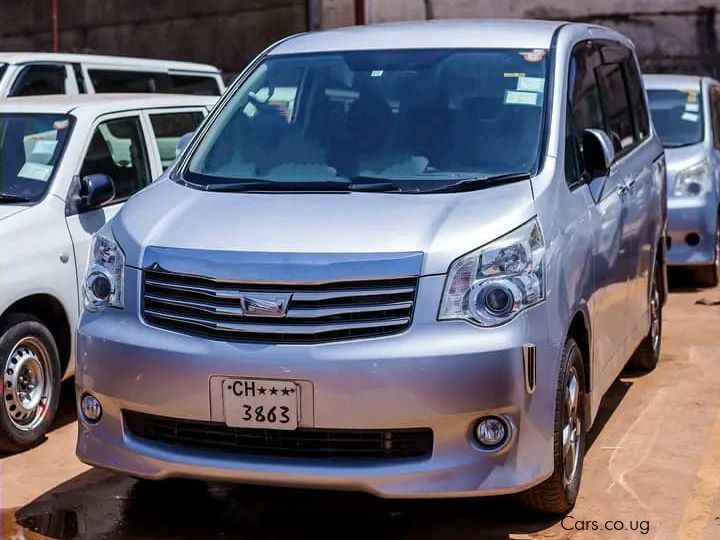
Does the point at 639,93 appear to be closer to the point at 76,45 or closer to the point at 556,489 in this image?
the point at 556,489

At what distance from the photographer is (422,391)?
423cm

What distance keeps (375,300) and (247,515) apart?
1222mm

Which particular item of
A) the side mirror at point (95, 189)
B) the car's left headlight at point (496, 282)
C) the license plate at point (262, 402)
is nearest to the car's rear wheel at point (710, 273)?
the side mirror at point (95, 189)

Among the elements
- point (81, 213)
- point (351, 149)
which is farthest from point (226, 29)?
point (351, 149)

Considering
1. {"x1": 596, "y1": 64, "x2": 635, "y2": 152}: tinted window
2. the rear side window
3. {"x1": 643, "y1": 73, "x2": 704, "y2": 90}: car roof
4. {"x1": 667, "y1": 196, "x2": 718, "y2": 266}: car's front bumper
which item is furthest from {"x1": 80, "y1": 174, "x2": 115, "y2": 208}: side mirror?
{"x1": 643, "y1": 73, "x2": 704, "y2": 90}: car roof

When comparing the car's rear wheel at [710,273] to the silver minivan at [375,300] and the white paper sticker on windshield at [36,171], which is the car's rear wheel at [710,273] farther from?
the white paper sticker on windshield at [36,171]

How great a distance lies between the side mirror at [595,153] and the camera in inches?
213

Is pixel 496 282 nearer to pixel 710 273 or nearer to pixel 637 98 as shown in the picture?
pixel 637 98

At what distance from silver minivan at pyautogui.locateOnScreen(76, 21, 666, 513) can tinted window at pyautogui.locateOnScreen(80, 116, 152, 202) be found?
4.37 feet

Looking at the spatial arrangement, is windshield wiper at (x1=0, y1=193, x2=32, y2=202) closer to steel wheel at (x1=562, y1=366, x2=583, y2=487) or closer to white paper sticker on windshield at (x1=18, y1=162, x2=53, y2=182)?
white paper sticker on windshield at (x1=18, y1=162, x2=53, y2=182)

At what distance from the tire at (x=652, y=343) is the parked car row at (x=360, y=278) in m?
0.85

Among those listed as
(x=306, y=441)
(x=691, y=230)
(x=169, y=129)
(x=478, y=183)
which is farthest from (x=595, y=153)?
(x=691, y=230)

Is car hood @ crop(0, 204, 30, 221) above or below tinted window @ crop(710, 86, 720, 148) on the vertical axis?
above

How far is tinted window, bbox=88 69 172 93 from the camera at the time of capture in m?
10.7
